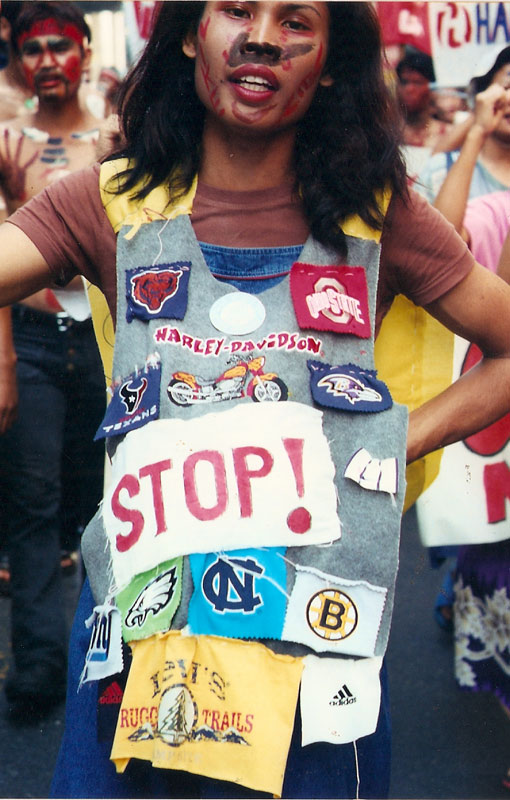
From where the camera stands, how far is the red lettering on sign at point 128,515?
71.4 inches

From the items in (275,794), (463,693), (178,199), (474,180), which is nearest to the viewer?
(275,794)

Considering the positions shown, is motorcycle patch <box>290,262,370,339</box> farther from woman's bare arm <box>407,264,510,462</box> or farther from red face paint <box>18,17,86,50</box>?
red face paint <box>18,17,86,50</box>

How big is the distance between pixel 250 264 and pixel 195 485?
0.38 meters

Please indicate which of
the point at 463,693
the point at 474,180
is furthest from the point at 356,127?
the point at 463,693

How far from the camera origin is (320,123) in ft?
6.89

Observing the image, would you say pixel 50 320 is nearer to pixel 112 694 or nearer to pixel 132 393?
pixel 132 393

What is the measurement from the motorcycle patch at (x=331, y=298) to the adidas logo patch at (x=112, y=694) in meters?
0.64

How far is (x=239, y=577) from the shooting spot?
175 cm

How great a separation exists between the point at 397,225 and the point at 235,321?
345 mm

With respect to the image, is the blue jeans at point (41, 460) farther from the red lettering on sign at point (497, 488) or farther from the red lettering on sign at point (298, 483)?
the red lettering on sign at point (298, 483)

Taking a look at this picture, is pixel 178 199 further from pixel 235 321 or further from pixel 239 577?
pixel 239 577

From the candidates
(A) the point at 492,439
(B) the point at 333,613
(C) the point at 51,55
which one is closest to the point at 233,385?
(B) the point at 333,613

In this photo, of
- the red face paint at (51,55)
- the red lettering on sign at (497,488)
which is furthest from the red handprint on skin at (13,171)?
the red lettering on sign at (497,488)

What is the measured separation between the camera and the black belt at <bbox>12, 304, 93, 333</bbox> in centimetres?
395
